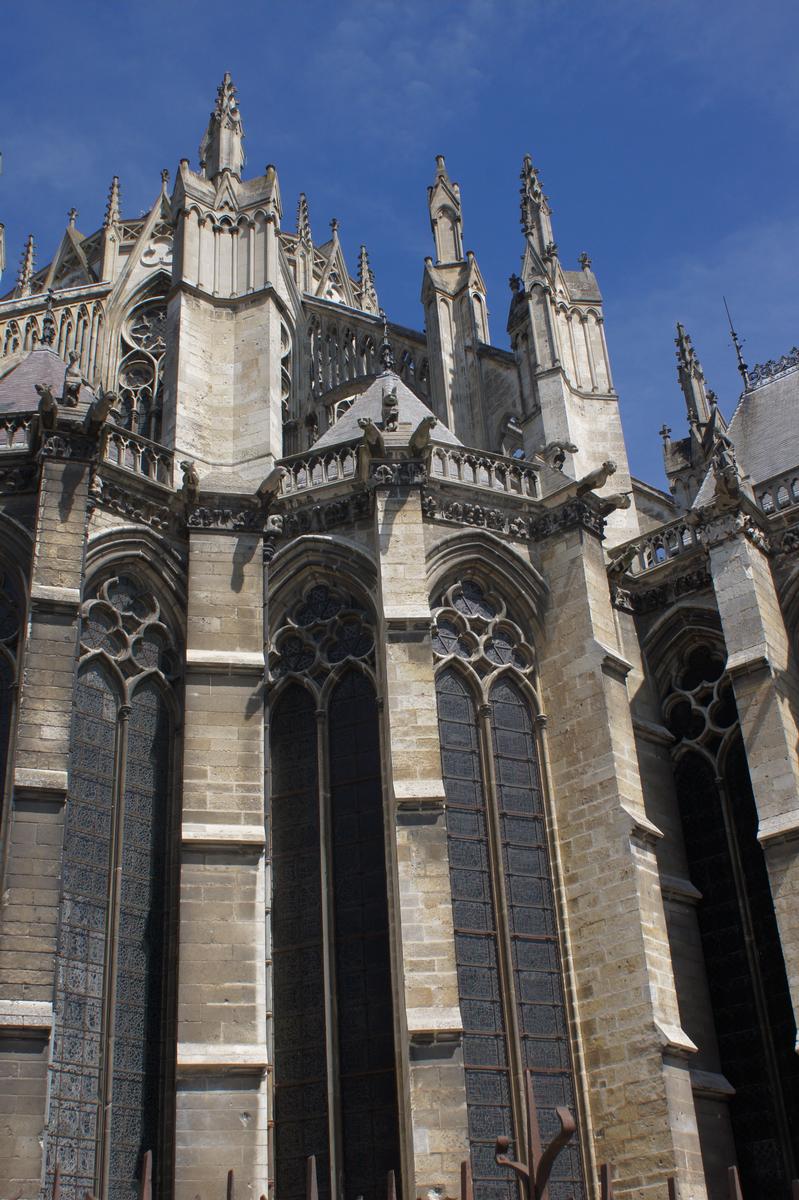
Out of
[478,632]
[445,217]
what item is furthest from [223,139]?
[478,632]

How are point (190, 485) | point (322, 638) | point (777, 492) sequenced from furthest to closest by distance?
point (777, 492) < point (322, 638) < point (190, 485)

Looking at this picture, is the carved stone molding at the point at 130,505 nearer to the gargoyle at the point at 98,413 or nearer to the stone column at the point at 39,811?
the stone column at the point at 39,811

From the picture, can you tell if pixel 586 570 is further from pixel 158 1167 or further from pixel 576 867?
pixel 158 1167

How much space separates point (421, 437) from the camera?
17.1 metres

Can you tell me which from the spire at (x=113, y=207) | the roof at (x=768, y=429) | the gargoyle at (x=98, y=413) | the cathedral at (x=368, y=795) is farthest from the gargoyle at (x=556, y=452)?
the spire at (x=113, y=207)

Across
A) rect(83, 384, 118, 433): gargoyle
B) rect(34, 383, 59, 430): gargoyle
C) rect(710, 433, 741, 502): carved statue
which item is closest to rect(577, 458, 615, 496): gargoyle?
rect(710, 433, 741, 502): carved statue

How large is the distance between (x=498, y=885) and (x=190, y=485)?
19.1 feet

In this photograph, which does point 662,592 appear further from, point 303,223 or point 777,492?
point 303,223

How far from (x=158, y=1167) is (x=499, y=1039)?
3634 millimetres

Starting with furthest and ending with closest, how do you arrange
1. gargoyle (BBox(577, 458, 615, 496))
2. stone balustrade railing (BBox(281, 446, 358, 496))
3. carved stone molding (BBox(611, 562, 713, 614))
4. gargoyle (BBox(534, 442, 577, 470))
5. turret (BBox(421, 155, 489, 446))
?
turret (BBox(421, 155, 489, 446))
carved stone molding (BBox(611, 562, 713, 614))
gargoyle (BBox(534, 442, 577, 470))
stone balustrade railing (BBox(281, 446, 358, 496))
gargoyle (BBox(577, 458, 615, 496))

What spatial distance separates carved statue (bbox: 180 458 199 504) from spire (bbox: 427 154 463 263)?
928 centimetres

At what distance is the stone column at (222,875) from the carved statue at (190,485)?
0.58 feet

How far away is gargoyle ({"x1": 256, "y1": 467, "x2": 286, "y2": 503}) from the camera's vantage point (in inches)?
665

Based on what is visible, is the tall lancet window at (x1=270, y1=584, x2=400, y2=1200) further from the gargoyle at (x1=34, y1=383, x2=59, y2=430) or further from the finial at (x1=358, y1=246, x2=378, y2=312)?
the finial at (x1=358, y1=246, x2=378, y2=312)
